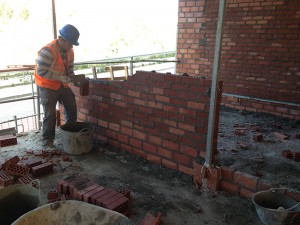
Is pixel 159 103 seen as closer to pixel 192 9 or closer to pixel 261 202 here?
pixel 261 202

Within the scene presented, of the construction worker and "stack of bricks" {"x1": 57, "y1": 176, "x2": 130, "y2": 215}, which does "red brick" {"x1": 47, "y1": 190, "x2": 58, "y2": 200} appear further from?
the construction worker

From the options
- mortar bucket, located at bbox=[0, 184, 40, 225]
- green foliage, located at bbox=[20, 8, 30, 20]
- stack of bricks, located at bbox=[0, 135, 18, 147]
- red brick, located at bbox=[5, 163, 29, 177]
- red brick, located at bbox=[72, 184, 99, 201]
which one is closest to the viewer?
mortar bucket, located at bbox=[0, 184, 40, 225]

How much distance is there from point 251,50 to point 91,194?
171 inches

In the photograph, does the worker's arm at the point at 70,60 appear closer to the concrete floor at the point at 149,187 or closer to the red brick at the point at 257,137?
the concrete floor at the point at 149,187

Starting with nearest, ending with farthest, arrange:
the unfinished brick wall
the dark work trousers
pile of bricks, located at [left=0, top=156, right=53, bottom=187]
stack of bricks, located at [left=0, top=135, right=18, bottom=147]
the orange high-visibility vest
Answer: pile of bricks, located at [left=0, top=156, right=53, bottom=187]
the orange high-visibility vest
the dark work trousers
stack of bricks, located at [left=0, top=135, right=18, bottom=147]
the unfinished brick wall

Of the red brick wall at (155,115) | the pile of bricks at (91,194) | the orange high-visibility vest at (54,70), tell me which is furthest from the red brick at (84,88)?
the pile of bricks at (91,194)

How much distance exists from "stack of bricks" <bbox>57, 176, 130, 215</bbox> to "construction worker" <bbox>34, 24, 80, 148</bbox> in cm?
144

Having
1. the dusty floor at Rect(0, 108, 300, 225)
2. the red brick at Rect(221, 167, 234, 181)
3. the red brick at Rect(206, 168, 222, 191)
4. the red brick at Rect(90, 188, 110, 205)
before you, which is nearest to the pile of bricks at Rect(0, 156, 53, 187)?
the dusty floor at Rect(0, 108, 300, 225)

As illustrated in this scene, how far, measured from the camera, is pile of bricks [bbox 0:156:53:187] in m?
3.49

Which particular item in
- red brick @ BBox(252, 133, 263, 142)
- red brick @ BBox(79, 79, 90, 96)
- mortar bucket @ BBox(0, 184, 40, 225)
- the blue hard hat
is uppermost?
the blue hard hat

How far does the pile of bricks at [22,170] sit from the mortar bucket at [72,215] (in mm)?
1404

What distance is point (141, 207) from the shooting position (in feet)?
10.0

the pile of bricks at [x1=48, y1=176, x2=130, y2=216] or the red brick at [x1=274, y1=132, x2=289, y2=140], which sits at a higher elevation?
the red brick at [x1=274, y1=132, x2=289, y2=140]

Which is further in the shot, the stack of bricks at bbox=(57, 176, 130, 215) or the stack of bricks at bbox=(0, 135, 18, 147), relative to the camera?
the stack of bricks at bbox=(0, 135, 18, 147)
